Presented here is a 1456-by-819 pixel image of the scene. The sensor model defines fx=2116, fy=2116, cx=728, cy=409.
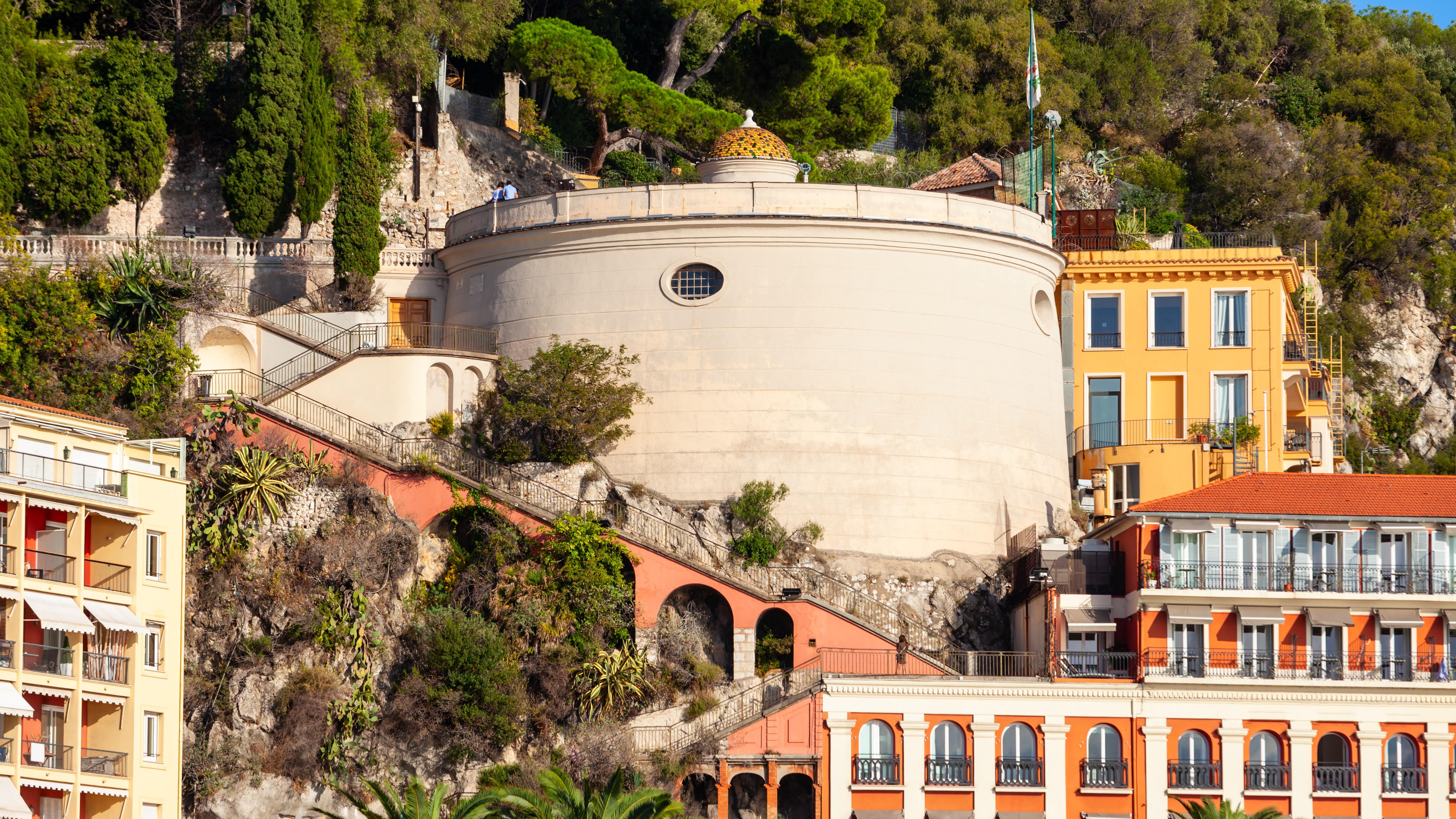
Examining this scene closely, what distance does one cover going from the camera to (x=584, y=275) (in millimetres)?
53219

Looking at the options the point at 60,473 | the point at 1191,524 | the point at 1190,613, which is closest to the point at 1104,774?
the point at 1190,613

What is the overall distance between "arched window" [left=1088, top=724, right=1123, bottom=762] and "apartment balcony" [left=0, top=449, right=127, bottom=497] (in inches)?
820

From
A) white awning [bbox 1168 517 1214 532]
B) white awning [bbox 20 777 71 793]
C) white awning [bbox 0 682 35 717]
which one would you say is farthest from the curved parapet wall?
white awning [bbox 0 682 35 717]

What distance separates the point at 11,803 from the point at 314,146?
27729 millimetres

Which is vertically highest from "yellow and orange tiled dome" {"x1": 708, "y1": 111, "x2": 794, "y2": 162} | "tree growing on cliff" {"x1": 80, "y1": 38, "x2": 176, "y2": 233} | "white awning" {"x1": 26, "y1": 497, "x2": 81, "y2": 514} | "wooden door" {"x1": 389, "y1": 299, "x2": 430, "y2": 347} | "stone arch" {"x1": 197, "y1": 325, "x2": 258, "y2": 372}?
"tree growing on cliff" {"x1": 80, "y1": 38, "x2": 176, "y2": 233}

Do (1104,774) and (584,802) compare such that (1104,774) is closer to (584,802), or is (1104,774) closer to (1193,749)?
(1193,749)

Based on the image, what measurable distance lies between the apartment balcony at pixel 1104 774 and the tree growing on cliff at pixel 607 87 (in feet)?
101

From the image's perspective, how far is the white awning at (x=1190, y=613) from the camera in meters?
46.0

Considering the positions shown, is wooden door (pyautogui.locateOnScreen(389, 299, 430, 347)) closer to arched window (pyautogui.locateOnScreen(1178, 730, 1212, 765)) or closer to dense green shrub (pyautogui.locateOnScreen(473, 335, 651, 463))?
dense green shrub (pyautogui.locateOnScreen(473, 335, 651, 463))

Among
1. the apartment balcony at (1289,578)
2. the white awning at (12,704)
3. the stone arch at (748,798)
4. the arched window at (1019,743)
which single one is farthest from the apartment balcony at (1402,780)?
the white awning at (12,704)

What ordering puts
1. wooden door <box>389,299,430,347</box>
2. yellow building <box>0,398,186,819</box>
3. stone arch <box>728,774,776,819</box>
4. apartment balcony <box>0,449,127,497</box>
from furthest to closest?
wooden door <box>389,299,430,347</box> < stone arch <box>728,774,776,819</box> < apartment balcony <box>0,449,127,497</box> < yellow building <box>0,398,186,819</box>

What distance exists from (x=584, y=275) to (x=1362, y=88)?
142 ft

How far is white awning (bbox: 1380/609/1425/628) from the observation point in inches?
1818

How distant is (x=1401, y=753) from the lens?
45.3m
